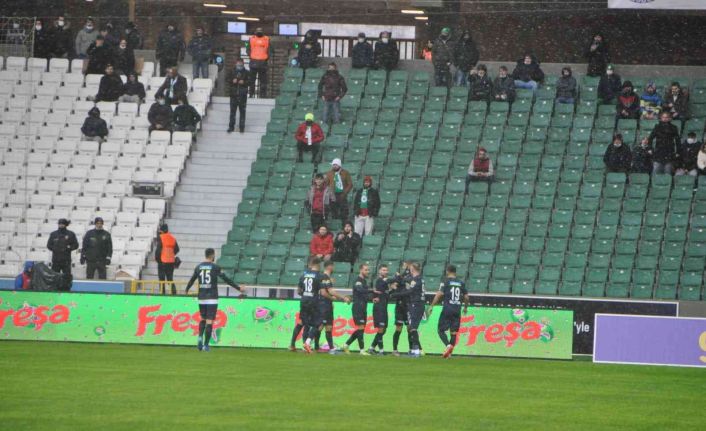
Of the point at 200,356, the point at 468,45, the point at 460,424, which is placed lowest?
the point at 200,356

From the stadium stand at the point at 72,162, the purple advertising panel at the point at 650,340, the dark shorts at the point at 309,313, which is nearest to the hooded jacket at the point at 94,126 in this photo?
the stadium stand at the point at 72,162

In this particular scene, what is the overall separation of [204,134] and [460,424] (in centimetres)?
2443

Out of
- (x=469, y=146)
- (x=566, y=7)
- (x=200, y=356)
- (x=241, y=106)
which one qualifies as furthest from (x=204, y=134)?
(x=200, y=356)

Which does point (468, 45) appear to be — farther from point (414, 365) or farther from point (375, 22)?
point (414, 365)

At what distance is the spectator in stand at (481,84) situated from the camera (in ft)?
121

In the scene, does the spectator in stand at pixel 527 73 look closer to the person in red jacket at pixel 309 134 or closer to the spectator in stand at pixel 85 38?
the person in red jacket at pixel 309 134

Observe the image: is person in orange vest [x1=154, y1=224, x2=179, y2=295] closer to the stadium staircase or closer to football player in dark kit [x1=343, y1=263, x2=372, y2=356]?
the stadium staircase

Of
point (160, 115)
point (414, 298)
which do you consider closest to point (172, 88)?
point (160, 115)

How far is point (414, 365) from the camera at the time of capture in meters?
23.8

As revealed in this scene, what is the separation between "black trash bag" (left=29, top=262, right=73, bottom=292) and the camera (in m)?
29.8

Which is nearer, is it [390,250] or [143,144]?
[390,250]

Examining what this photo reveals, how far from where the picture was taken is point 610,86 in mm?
36406

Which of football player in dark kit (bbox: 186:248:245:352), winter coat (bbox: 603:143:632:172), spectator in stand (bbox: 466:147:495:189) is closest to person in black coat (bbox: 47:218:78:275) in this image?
football player in dark kit (bbox: 186:248:245:352)

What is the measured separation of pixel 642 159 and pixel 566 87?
3.34 m
